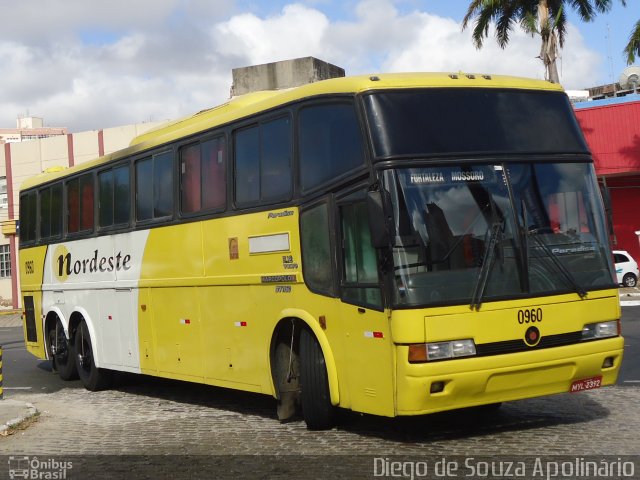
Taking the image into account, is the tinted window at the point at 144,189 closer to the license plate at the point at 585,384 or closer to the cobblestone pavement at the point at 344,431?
the cobblestone pavement at the point at 344,431

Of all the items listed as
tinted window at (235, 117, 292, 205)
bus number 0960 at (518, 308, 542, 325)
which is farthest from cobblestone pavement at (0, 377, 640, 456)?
tinted window at (235, 117, 292, 205)

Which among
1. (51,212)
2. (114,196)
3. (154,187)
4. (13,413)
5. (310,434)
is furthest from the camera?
(51,212)

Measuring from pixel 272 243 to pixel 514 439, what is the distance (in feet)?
10.4

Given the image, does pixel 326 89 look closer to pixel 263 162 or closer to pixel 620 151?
pixel 263 162

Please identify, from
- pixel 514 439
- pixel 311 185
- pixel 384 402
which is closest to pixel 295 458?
pixel 384 402

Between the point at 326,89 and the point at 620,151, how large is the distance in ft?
101

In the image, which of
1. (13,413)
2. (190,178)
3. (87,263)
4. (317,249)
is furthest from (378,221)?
(87,263)

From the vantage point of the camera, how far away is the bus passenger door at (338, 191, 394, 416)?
A: 26.6ft

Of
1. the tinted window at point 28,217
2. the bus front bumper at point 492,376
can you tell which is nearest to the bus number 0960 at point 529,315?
the bus front bumper at point 492,376

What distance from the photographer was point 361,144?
27.6 feet

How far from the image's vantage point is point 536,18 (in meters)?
34.3

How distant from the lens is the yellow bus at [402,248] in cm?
796

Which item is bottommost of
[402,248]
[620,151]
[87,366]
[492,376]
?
[87,366]

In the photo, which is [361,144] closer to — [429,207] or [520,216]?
[429,207]
